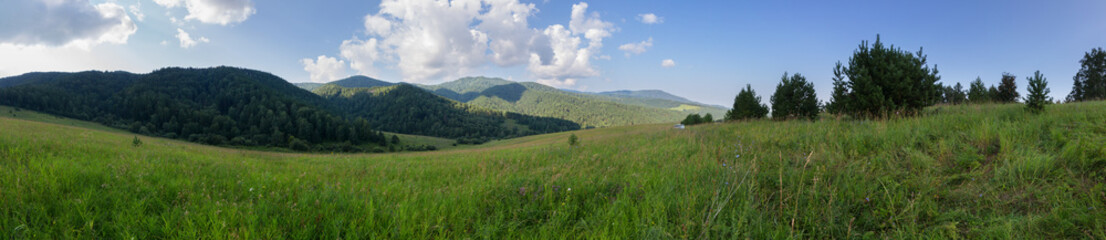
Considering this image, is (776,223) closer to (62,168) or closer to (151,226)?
(151,226)

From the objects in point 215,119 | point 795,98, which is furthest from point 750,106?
point 215,119

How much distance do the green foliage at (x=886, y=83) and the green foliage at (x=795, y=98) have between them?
29.4 ft

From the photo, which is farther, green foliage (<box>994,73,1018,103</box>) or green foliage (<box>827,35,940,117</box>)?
green foliage (<box>994,73,1018,103</box>)

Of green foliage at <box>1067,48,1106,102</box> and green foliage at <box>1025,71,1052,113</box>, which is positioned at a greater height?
green foliage at <box>1067,48,1106,102</box>

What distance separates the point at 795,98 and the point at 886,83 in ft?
38.5

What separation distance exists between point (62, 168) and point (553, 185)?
18.1ft

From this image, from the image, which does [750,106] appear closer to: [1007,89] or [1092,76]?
[1007,89]

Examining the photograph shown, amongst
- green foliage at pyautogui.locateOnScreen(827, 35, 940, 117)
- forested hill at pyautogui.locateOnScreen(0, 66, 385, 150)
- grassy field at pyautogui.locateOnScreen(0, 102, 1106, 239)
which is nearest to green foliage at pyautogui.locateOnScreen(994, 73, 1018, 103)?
green foliage at pyautogui.locateOnScreen(827, 35, 940, 117)

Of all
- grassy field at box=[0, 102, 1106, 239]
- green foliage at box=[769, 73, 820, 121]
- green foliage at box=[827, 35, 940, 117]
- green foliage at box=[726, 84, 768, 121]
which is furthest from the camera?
green foliage at box=[726, 84, 768, 121]

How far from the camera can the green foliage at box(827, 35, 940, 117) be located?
1324 cm

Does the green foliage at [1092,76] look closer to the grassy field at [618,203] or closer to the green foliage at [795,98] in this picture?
the green foliage at [795,98]

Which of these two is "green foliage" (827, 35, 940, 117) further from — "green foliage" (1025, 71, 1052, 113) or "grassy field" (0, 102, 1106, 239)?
"grassy field" (0, 102, 1106, 239)

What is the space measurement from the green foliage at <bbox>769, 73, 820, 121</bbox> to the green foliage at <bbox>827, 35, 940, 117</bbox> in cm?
896

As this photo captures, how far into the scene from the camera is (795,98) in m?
24.6
